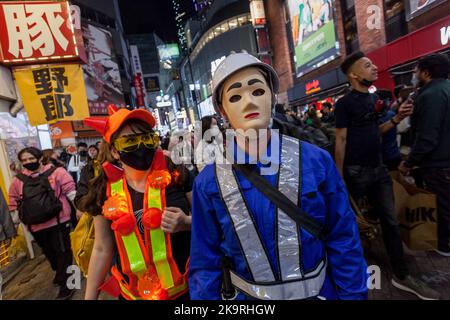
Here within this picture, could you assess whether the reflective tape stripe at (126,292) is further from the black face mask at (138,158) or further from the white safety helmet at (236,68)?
the white safety helmet at (236,68)

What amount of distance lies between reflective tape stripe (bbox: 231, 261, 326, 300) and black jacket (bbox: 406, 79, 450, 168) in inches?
95.1

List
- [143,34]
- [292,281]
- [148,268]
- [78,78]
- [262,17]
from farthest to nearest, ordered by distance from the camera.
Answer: [143,34] < [262,17] < [78,78] < [148,268] < [292,281]

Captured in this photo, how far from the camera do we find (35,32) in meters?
5.98

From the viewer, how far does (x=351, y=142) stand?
2.88m

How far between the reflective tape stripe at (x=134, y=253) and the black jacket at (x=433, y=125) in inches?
117

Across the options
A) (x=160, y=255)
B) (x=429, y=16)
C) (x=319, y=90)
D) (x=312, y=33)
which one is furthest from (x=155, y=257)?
(x=312, y=33)

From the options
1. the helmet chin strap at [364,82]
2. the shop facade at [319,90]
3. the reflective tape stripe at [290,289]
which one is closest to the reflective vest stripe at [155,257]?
the reflective tape stripe at [290,289]

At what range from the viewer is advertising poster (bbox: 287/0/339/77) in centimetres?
1599

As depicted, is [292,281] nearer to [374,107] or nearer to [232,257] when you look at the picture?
[232,257]

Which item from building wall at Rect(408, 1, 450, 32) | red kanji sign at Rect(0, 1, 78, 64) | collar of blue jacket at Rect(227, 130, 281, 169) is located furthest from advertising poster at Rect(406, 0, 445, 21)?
collar of blue jacket at Rect(227, 130, 281, 169)

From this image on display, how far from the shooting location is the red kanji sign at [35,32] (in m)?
5.73

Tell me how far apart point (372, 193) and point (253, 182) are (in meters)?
2.16

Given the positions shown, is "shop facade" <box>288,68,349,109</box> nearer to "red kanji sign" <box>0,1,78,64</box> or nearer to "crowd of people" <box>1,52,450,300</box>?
"red kanji sign" <box>0,1,78,64</box>

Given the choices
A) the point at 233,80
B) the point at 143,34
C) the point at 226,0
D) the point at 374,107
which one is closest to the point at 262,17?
the point at 226,0
